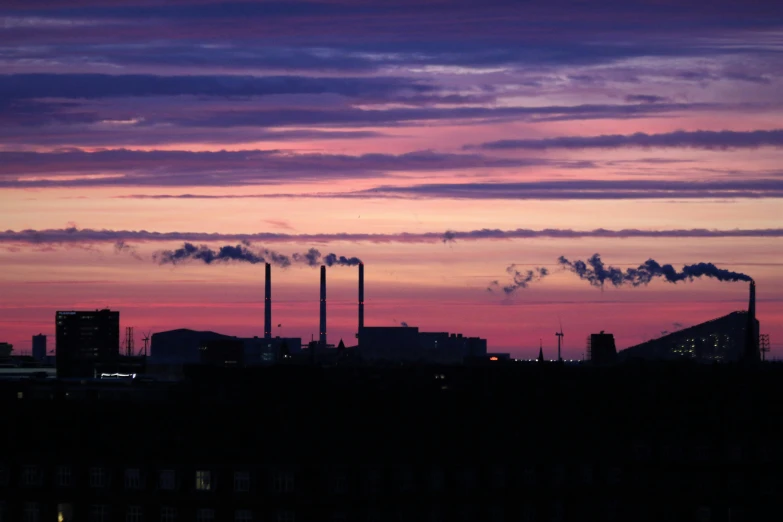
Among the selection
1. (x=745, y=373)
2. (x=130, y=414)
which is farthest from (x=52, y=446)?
(x=745, y=373)

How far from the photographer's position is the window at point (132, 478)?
10706cm

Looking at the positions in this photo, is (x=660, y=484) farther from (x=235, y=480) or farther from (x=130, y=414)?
(x=130, y=414)

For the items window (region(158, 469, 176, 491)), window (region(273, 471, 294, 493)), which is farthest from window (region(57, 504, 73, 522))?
window (region(273, 471, 294, 493))

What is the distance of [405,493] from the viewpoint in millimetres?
106000

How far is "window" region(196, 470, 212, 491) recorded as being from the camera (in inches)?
4154

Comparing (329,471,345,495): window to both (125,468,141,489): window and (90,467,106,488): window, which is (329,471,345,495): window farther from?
(90,467,106,488): window

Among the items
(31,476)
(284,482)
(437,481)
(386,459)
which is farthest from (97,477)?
(437,481)

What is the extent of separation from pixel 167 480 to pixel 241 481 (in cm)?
555

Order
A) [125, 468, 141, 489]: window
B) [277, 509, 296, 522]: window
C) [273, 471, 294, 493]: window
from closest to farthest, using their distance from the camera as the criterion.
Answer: [277, 509, 296, 522]: window → [273, 471, 294, 493]: window → [125, 468, 141, 489]: window

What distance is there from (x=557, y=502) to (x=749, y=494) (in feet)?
58.0

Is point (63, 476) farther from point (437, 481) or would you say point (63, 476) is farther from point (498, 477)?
point (498, 477)

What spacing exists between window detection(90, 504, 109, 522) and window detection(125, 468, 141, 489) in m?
2.27

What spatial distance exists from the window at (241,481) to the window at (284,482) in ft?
6.64

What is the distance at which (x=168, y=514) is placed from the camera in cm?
10469
